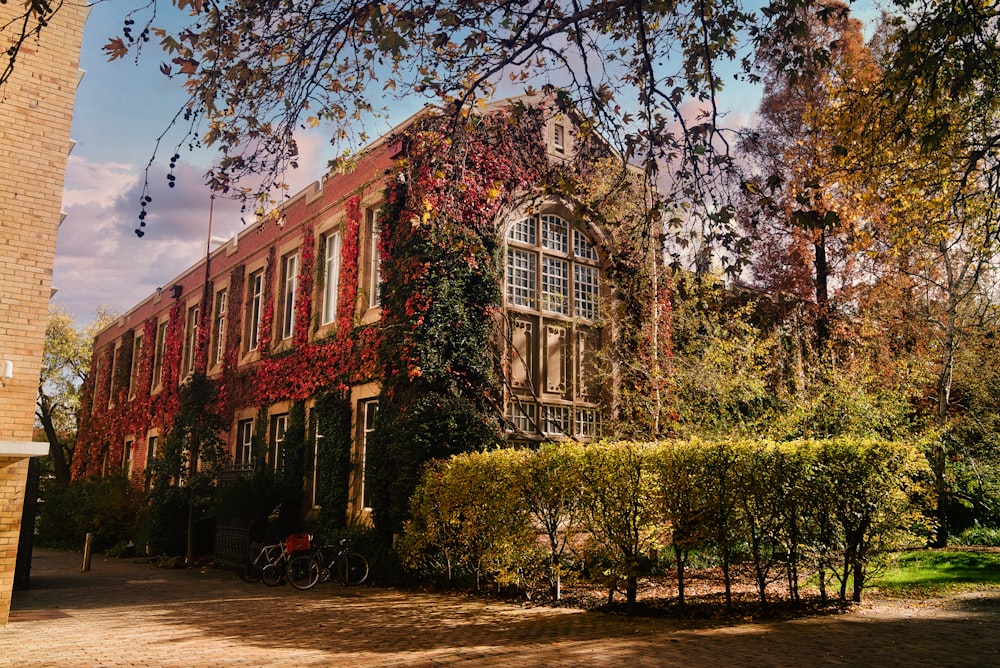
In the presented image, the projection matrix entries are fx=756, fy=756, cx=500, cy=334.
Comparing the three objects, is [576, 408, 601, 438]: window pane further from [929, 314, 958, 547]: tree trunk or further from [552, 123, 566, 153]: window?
[929, 314, 958, 547]: tree trunk

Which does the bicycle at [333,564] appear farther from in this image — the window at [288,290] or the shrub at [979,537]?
the shrub at [979,537]

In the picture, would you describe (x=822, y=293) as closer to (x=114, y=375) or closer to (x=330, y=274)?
(x=330, y=274)

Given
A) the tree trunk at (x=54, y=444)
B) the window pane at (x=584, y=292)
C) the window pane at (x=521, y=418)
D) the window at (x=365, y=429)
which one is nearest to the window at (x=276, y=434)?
the window at (x=365, y=429)

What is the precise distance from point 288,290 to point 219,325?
513cm

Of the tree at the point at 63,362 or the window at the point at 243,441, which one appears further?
the tree at the point at 63,362

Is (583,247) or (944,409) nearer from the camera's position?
(944,409)

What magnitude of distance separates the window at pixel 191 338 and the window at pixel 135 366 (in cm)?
528

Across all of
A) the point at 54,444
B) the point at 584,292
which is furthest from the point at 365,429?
the point at 54,444

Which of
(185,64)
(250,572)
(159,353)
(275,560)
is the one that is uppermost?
(159,353)

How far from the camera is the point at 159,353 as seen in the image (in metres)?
29.8

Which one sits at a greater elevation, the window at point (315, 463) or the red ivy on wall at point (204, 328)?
the red ivy on wall at point (204, 328)

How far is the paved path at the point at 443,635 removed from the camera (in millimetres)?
7516

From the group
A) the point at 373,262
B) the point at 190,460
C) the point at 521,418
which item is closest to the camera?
the point at 521,418

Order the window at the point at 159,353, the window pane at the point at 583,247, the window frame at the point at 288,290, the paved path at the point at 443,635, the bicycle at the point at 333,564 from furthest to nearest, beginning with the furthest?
the window at the point at 159,353 < the window frame at the point at 288,290 < the window pane at the point at 583,247 < the bicycle at the point at 333,564 < the paved path at the point at 443,635
